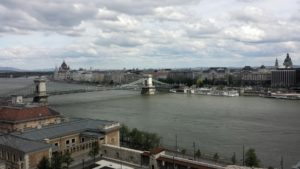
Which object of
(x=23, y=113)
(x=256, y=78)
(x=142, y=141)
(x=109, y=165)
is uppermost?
(x=256, y=78)

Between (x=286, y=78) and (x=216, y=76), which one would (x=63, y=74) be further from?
(x=286, y=78)

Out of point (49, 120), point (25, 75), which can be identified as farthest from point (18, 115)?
point (25, 75)

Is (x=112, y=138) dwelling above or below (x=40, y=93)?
below

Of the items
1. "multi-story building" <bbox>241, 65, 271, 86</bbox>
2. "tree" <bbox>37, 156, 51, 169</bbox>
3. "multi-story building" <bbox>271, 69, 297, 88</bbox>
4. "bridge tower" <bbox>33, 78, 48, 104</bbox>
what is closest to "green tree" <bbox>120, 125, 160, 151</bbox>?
"tree" <bbox>37, 156, 51, 169</bbox>

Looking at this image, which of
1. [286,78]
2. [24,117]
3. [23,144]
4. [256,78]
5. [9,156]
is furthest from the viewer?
[256,78]

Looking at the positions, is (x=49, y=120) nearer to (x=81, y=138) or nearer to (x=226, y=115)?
(x=81, y=138)

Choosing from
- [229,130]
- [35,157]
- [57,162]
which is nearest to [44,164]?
[57,162]

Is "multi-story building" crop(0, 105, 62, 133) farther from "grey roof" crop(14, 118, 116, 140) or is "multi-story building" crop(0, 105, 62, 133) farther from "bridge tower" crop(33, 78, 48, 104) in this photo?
"bridge tower" crop(33, 78, 48, 104)

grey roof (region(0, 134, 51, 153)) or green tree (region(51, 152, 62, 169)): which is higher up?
grey roof (region(0, 134, 51, 153))
